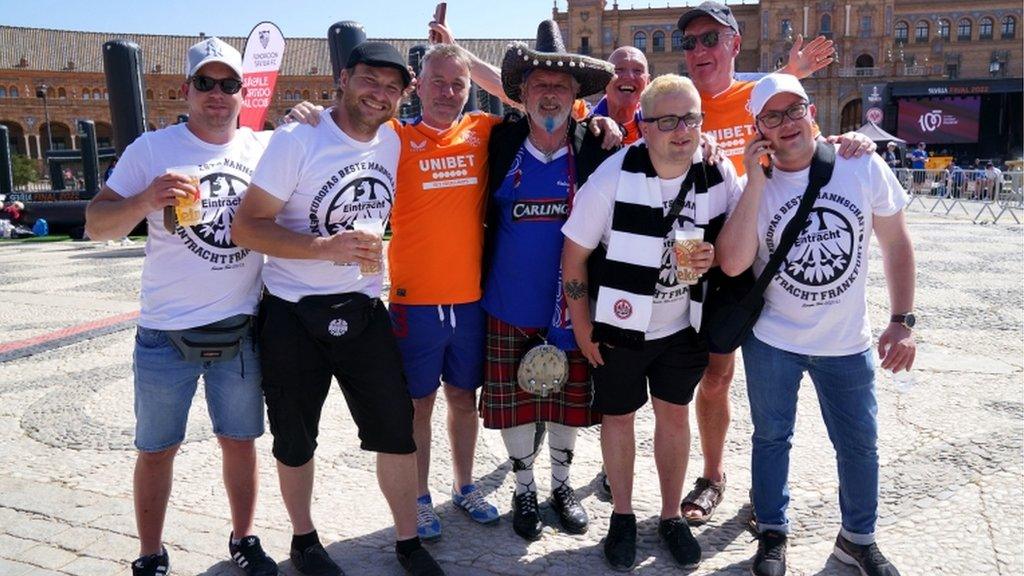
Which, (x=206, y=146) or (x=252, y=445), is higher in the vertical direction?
(x=206, y=146)

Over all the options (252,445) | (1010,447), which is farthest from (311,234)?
(1010,447)

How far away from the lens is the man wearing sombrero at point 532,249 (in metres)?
3.35

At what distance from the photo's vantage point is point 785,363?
305cm

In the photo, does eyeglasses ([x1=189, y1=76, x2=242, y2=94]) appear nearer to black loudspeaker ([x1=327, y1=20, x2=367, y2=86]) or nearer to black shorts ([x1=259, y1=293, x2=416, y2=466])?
black shorts ([x1=259, y1=293, x2=416, y2=466])

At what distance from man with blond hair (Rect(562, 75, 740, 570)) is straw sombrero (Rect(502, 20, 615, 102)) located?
0.47 m

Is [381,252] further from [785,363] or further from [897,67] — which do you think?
[897,67]

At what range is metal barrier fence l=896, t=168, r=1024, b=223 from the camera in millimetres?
19642

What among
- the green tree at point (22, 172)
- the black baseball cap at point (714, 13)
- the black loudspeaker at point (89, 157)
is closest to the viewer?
the black baseball cap at point (714, 13)

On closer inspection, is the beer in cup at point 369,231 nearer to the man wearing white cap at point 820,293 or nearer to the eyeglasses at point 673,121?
the eyeglasses at point 673,121

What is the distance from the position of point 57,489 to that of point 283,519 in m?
1.26

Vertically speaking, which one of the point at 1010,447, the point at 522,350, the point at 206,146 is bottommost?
the point at 1010,447

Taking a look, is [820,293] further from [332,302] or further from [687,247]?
[332,302]

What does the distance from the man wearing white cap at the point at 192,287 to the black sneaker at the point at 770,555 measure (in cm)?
196

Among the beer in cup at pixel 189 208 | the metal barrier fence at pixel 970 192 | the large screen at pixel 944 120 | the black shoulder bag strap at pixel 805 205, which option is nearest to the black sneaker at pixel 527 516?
the black shoulder bag strap at pixel 805 205
